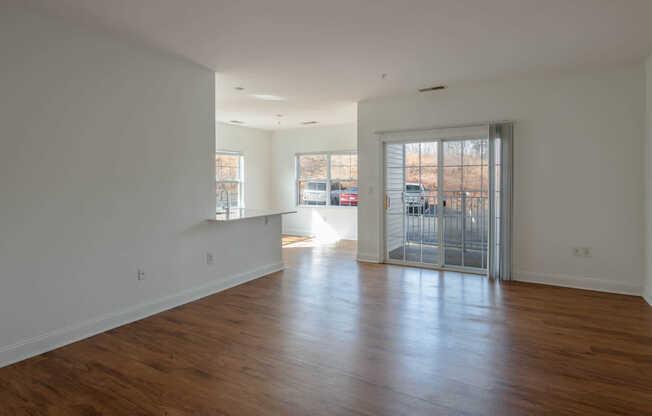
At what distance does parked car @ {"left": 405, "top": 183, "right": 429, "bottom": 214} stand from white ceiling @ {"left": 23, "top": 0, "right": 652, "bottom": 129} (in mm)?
1517

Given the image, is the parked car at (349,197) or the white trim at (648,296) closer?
the white trim at (648,296)

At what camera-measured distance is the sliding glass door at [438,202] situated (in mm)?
5152

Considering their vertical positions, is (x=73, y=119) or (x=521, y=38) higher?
(x=521, y=38)

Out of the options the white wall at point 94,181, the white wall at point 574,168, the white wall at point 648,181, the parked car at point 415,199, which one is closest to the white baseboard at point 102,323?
the white wall at point 94,181

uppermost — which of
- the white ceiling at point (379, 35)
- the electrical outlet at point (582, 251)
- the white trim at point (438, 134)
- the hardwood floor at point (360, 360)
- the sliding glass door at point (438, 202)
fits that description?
the white ceiling at point (379, 35)

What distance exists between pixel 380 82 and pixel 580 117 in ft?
7.75

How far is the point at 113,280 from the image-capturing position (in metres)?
3.35

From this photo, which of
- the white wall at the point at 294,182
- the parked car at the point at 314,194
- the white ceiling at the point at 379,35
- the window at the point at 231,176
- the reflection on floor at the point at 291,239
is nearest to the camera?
the white ceiling at the point at 379,35

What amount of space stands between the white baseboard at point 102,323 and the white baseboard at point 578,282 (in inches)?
142

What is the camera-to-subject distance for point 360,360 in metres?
2.70

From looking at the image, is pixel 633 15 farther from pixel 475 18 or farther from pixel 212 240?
pixel 212 240

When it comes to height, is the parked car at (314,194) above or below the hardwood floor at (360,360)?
above

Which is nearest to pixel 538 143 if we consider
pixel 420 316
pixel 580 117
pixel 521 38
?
pixel 580 117

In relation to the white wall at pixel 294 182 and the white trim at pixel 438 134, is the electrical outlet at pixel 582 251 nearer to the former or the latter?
the white trim at pixel 438 134
